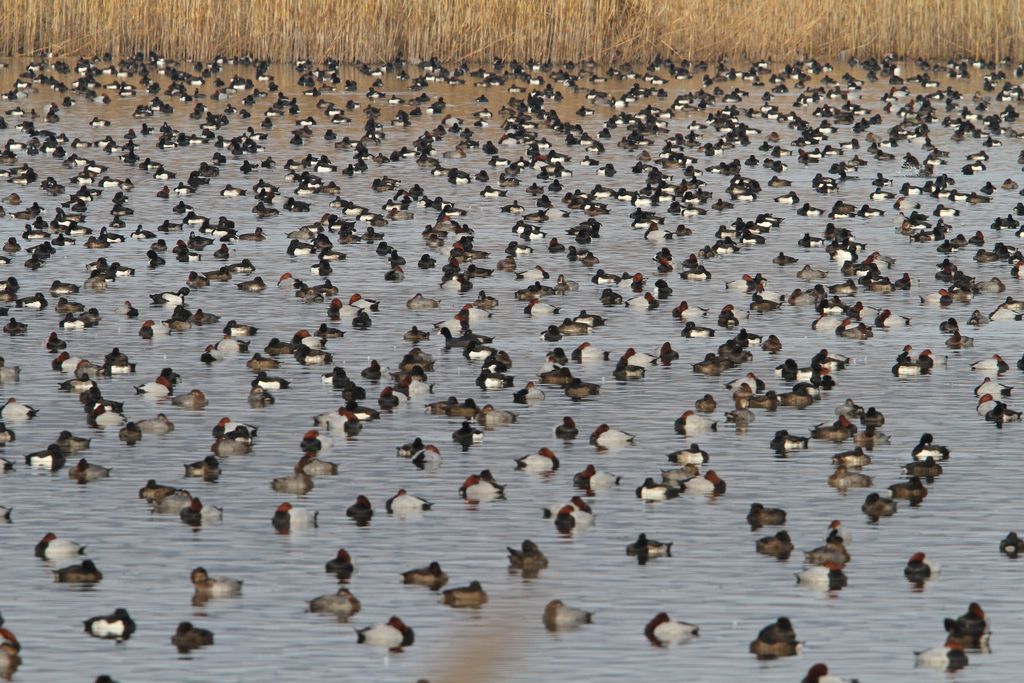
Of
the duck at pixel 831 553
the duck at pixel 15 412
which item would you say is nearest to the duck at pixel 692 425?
the duck at pixel 831 553

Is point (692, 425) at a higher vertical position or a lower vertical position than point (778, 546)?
higher

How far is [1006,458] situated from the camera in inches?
1356

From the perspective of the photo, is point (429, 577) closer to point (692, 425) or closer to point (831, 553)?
point (831, 553)

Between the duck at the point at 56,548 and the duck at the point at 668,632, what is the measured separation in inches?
338

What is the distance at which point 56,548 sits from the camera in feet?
90.5

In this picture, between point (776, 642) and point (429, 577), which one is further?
point (429, 577)

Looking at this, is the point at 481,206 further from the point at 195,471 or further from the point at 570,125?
the point at 195,471

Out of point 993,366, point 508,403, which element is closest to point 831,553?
point 508,403

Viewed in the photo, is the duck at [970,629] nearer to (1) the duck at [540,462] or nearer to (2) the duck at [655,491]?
(2) the duck at [655,491]

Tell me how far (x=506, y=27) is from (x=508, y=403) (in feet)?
186

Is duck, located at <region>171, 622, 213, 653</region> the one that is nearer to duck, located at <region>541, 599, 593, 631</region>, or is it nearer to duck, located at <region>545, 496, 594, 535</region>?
duck, located at <region>541, 599, 593, 631</region>

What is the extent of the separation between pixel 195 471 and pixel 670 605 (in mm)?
10172

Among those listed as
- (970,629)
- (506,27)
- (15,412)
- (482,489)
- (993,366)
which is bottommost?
(15,412)

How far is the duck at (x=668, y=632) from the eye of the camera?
78.8 ft
